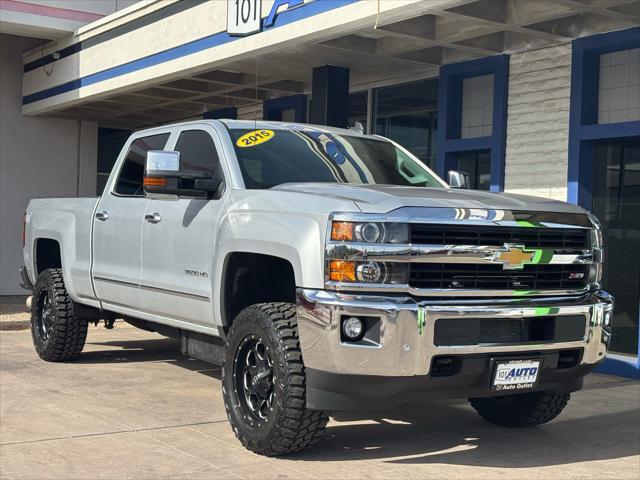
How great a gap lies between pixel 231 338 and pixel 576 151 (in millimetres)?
5542

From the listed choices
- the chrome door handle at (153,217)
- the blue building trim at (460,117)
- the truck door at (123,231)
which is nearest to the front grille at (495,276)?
the chrome door handle at (153,217)

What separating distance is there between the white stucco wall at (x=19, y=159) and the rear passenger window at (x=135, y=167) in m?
10.7

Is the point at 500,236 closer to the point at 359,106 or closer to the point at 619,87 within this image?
the point at 619,87

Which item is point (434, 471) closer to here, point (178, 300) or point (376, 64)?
point (178, 300)

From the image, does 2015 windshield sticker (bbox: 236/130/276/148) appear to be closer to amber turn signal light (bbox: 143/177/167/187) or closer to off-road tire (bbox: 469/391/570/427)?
amber turn signal light (bbox: 143/177/167/187)

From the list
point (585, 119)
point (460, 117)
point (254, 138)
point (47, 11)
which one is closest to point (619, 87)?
point (585, 119)

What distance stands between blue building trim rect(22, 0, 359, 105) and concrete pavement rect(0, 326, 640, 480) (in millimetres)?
4076

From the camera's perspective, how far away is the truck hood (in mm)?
4887

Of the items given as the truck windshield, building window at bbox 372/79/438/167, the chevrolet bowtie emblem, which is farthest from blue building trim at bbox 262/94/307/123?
the chevrolet bowtie emblem

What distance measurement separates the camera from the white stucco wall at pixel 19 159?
17.4 metres

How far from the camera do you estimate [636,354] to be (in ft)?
30.7

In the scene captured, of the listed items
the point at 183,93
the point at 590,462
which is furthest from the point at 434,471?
the point at 183,93

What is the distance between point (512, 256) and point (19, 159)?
14.4 meters

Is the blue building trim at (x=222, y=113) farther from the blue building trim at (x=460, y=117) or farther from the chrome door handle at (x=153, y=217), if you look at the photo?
the chrome door handle at (x=153, y=217)
